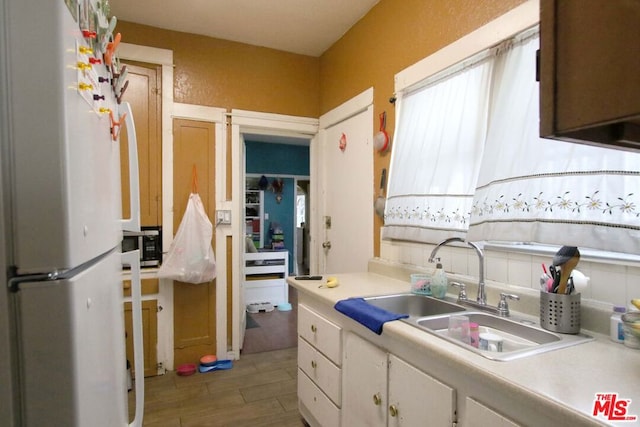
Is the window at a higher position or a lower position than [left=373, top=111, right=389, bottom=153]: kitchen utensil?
lower

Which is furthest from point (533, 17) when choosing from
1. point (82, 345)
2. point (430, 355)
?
point (82, 345)

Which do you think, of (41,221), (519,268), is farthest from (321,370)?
(41,221)

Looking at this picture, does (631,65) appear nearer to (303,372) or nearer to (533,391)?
(533,391)

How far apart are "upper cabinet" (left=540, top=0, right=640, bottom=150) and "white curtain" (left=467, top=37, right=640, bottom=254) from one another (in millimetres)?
686

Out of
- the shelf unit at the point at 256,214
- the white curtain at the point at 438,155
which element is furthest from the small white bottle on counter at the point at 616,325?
the shelf unit at the point at 256,214

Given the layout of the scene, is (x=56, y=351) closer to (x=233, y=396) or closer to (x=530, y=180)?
(x=530, y=180)

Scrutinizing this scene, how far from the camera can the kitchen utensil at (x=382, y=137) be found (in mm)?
2234

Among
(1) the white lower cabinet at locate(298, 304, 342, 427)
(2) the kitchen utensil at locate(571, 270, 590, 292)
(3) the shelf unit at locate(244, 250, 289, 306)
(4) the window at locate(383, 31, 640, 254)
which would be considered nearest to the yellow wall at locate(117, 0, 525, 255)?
(4) the window at locate(383, 31, 640, 254)

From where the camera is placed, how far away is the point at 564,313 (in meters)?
1.13

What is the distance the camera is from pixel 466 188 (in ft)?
5.44

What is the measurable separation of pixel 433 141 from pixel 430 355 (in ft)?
3.89

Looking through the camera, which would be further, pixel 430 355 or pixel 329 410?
pixel 329 410

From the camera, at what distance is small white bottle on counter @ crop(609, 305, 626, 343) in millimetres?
1046

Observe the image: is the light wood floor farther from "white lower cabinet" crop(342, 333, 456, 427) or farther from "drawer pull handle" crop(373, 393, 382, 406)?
"drawer pull handle" crop(373, 393, 382, 406)
